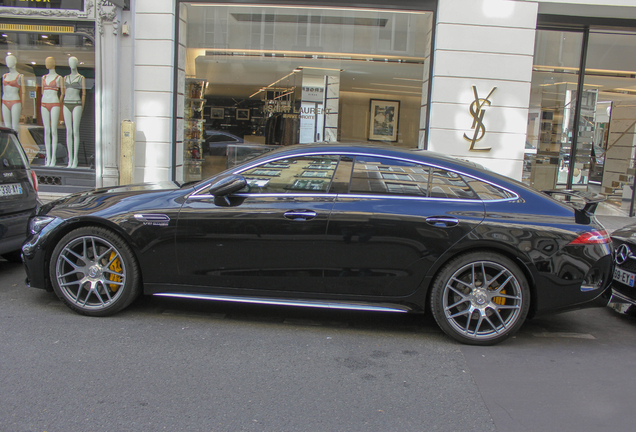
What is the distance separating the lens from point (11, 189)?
536 centimetres

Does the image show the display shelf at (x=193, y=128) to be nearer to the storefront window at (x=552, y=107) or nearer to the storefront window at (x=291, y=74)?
the storefront window at (x=291, y=74)

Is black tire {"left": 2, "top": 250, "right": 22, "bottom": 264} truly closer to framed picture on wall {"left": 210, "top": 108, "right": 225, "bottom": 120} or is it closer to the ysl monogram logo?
framed picture on wall {"left": 210, "top": 108, "right": 225, "bottom": 120}

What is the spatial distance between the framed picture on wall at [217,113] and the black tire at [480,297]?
965 cm

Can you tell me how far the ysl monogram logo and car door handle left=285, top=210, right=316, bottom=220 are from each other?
20.5 feet

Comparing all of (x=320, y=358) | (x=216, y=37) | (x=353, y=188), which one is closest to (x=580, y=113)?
(x=216, y=37)

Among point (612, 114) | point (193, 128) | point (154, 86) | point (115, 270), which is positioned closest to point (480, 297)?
point (115, 270)

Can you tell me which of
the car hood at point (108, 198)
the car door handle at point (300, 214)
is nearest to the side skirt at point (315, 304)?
the car door handle at point (300, 214)

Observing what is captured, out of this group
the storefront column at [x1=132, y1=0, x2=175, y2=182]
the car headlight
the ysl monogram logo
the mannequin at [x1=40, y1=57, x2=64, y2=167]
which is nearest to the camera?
the car headlight

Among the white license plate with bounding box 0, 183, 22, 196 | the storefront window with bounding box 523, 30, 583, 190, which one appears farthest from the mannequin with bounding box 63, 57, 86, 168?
the storefront window with bounding box 523, 30, 583, 190

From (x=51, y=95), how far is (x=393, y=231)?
9224 millimetres

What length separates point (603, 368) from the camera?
3828mm

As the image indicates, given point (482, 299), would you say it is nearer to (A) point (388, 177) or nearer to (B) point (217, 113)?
(A) point (388, 177)

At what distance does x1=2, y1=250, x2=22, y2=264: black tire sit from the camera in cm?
599

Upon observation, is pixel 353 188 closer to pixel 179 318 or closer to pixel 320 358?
pixel 320 358
